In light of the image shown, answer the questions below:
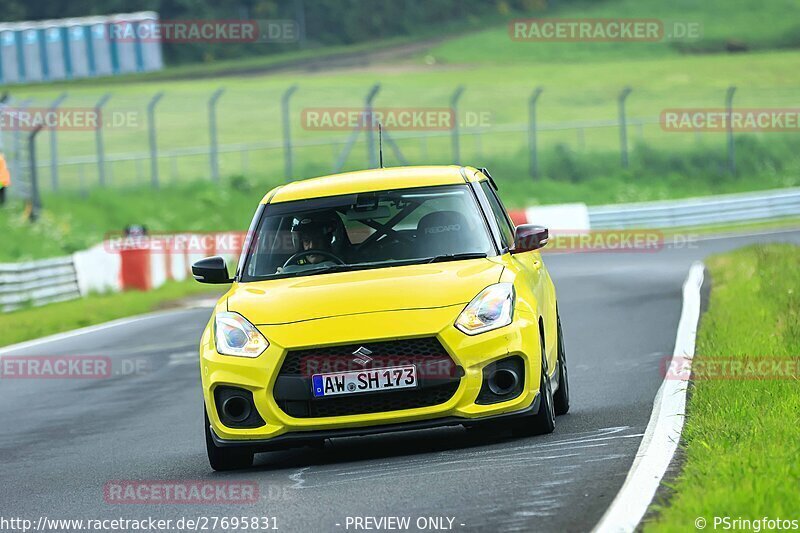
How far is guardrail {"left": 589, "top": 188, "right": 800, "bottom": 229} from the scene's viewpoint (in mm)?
38469

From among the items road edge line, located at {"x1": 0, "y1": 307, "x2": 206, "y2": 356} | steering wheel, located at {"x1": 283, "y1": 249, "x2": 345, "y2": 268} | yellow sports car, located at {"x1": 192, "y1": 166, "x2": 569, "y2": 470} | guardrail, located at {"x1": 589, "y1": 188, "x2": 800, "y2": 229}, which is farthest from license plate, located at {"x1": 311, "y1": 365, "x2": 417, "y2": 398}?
guardrail, located at {"x1": 589, "y1": 188, "x2": 800, "y2": 229}

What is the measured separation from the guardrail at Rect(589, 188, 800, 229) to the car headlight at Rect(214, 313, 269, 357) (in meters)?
29.6

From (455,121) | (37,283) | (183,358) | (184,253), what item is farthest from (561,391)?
(455,121)

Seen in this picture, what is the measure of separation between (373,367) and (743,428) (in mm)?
1867

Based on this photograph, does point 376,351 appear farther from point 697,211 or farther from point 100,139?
point 697,211

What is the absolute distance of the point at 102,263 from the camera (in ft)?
87.3

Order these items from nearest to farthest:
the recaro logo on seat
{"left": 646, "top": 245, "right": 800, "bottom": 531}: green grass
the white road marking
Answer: {"left": 646, "top": 245, "right": 800, "bottom": 531}: green grass → the recaro logo on seat → the white road marking

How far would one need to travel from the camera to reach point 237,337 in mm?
8719

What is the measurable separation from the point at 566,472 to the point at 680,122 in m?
47.8

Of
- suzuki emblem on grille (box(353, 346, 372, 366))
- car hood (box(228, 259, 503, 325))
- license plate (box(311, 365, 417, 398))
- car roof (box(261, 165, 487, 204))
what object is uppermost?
car roof (box(261, 165, 487, 204))

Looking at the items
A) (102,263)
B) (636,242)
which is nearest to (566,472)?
(102,263)

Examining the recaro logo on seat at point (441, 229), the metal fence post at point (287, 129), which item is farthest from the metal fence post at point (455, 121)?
the recaro logo on seat at point (441, 229)

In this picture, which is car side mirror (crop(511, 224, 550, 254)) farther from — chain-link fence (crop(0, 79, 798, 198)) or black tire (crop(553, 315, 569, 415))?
chain-link fence (crop(0, 79, 798, 198))

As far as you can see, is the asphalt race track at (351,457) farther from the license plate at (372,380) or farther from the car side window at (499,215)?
the car side window at (499,215)
